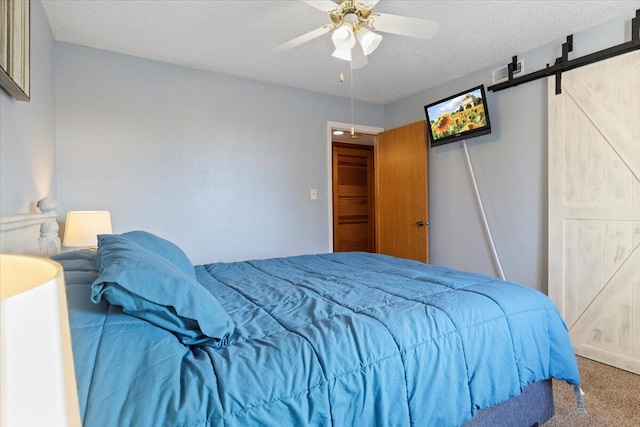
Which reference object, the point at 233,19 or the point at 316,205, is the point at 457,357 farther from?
the point at 316,205

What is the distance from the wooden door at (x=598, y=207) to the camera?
222 cm

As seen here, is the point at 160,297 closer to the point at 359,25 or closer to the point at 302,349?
the point at 302,349

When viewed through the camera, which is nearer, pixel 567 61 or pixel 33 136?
pixel 33 136

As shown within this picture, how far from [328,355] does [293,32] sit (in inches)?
91.9

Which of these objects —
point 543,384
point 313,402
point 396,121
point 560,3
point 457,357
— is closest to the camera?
point 313,402

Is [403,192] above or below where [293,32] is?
below

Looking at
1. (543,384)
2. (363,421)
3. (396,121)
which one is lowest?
(543,384)

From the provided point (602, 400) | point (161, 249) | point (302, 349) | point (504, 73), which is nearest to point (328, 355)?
point (302, 349)

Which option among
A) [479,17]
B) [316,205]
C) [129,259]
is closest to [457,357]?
[129,259]

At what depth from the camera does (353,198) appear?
5.93 meters

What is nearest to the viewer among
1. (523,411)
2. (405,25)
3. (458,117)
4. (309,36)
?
(523,411)

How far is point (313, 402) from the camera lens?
886 millimetres

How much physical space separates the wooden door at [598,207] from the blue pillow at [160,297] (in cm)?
273

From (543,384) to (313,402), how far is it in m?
1.24
